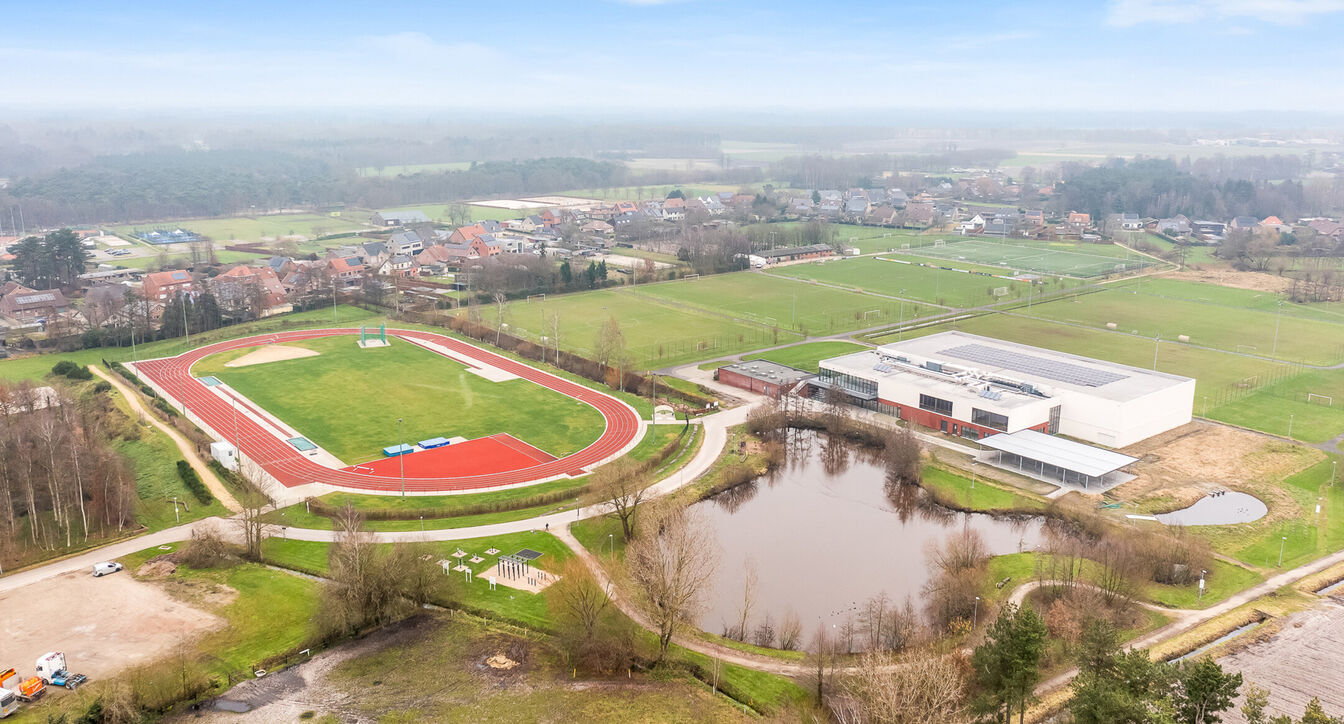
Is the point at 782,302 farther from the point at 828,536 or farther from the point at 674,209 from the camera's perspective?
the point at 674,209

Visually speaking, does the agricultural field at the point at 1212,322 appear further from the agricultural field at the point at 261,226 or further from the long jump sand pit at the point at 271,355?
the agricultural field at the point at 261,226

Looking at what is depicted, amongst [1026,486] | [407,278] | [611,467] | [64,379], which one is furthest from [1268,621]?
[407,278]

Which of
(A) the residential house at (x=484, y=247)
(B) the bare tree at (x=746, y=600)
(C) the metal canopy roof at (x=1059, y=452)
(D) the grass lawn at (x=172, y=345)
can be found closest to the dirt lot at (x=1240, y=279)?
(C) the metal canopy roof at (x=1059, y=452)

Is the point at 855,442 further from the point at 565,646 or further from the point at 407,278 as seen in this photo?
the point at 407,278

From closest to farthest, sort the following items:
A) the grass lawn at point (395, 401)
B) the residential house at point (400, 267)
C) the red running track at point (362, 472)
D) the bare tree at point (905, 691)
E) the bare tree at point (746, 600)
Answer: the bare tree at point (905, 691) < the bare tree at point (746, 600) < the red running track at point (362, 472) < the grass lawn at point (395, 401) < the residential house at point (400, 267)

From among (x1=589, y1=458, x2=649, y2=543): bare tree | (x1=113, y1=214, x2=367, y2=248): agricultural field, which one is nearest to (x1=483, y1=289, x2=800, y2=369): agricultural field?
(x1=589, y1=458, x2=649, y2=543): bare tree
